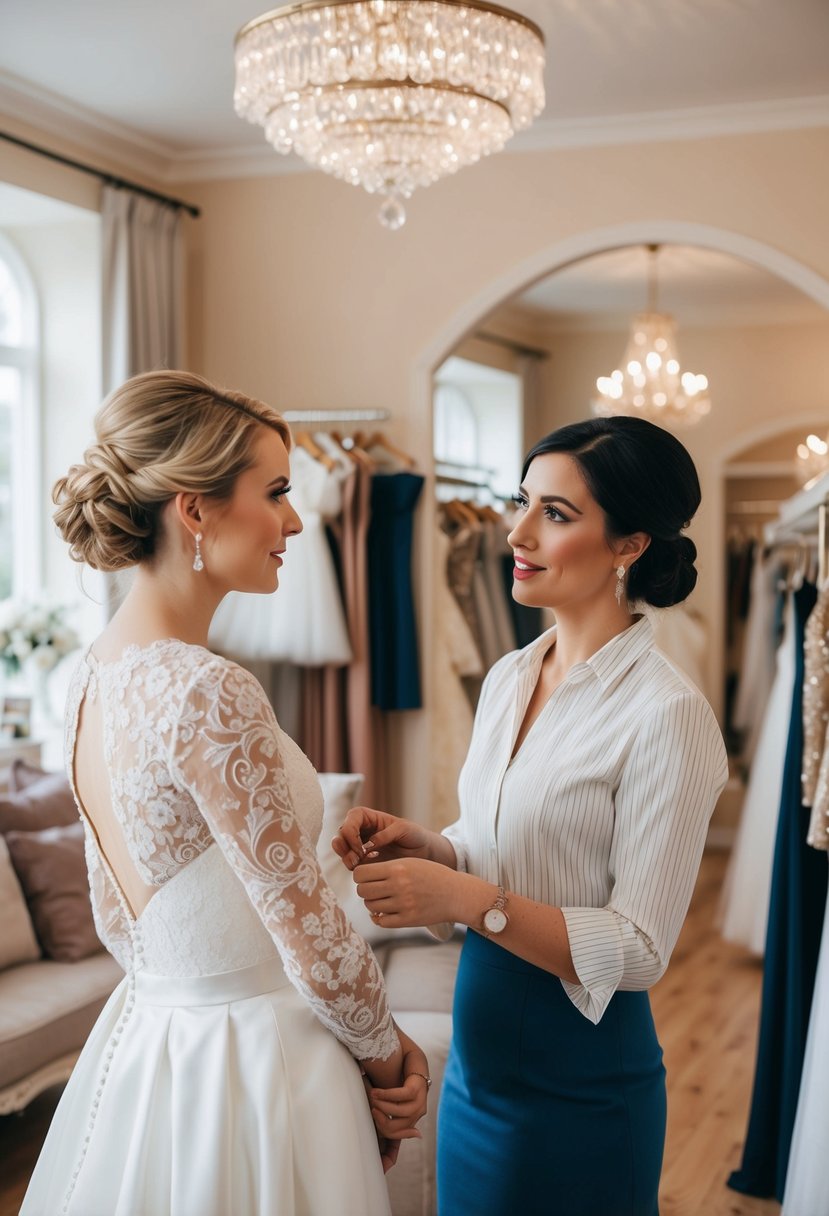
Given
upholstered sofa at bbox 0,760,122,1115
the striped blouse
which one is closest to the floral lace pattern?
the striped blouse

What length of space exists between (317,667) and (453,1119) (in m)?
2.95

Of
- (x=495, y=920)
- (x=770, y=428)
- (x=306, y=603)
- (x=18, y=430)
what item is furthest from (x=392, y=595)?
(x=770, y=428)

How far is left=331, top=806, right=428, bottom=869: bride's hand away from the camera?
1.66 metres

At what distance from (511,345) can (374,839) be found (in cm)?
659

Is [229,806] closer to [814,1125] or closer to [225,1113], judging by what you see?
[225,1113]

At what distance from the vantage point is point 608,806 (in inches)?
62.9

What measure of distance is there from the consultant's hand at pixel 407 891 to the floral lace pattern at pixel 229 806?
0.06 metres

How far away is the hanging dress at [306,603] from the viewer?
443 cm

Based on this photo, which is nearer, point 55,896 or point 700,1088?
point 55,896

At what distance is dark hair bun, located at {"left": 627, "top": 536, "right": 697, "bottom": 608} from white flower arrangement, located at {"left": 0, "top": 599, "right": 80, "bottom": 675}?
3032mm

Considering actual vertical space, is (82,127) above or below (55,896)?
above

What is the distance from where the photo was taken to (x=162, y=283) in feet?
15.6

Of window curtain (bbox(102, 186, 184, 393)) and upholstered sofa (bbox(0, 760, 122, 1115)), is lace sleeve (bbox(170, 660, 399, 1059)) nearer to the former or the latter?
upholstered sofa (bbox(0, 760, 122, 1115))

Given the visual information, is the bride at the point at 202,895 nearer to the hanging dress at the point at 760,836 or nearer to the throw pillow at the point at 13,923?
the throw pillow at the point at 13,923
